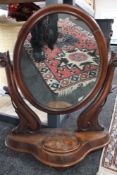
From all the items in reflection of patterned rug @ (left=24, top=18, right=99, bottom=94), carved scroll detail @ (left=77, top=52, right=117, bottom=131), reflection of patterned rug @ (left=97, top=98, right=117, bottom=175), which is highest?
reflection of patterned rug @ (left=24, top=18, right=99, bottom=94)

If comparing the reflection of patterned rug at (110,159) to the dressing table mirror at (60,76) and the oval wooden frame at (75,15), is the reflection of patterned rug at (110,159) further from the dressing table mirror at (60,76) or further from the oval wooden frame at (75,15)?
the oval wooden frame at (75,15)

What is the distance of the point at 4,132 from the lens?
1.04 meters

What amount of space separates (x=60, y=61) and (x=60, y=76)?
59 millimetres

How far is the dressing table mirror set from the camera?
0.74 metres

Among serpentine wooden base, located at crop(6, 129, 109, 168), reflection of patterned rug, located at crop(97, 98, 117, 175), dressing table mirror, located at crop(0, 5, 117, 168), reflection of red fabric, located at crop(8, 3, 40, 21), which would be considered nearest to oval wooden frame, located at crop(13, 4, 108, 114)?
dressing table mirror, located at crop(0, 5, 117, 168)

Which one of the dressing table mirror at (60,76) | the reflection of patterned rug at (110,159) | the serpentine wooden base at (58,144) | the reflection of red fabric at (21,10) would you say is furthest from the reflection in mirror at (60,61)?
the reflection of red fabric at (21,10)

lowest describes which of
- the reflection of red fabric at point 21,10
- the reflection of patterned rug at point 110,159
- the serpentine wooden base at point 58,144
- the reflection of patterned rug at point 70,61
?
the reflection of patterned rug at point 110,159

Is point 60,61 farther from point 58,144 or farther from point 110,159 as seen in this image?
point 110,159

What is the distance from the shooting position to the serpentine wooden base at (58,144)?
750 mm

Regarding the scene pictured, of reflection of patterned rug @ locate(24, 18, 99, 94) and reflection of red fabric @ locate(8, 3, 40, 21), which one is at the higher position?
reflection of red fabric @ locate(8, 3, 40, 21)

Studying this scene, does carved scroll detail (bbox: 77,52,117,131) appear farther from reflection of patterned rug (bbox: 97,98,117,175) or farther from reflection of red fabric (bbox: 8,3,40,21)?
reflection of red fabric (bbox: 8,3,40,21)

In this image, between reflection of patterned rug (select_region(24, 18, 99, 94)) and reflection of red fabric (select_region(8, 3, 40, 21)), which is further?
reflection of red fabric (select_region(8, 3, 40, 21))

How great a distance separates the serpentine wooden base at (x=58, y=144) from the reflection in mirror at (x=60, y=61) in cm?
13

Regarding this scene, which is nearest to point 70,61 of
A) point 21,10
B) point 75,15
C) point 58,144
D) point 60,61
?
point 60,61
